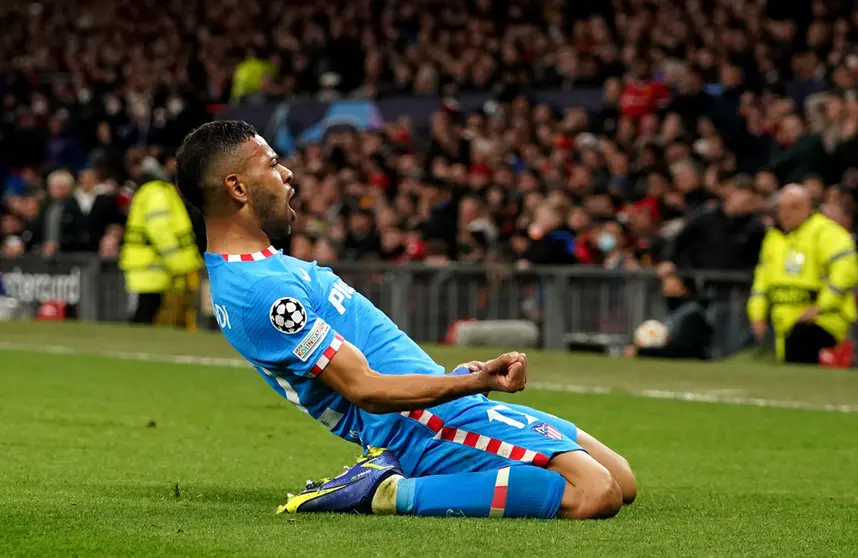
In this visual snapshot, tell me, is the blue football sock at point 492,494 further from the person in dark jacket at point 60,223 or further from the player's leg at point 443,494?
the person in dark jacket at point 60,223

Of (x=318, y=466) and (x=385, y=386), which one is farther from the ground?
(x=385, y=386)

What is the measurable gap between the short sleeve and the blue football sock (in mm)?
772

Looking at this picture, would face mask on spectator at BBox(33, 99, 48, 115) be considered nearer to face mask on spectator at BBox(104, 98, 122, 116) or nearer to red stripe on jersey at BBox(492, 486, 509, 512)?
face mask on spectator at BBox(104, 98, 122, 116)

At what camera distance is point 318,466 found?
833cm

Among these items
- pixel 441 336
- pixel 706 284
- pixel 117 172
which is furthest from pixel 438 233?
pixel 117 172

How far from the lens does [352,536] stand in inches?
225

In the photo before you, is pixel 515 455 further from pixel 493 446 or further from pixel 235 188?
pixel 235 188

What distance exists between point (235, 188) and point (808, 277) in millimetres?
10150

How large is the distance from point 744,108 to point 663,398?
25.6ft

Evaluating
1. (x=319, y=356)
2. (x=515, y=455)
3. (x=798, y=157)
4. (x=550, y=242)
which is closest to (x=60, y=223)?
(x=550, y=242)

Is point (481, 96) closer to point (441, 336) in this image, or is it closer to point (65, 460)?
point (441, 336)

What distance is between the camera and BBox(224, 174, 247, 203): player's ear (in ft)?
20.1

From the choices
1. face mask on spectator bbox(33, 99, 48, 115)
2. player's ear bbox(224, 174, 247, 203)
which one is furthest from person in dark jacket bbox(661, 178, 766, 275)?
face mask on spectator bbox(33, 99, 48, 115)

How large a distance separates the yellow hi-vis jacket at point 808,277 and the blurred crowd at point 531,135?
1056 mm
